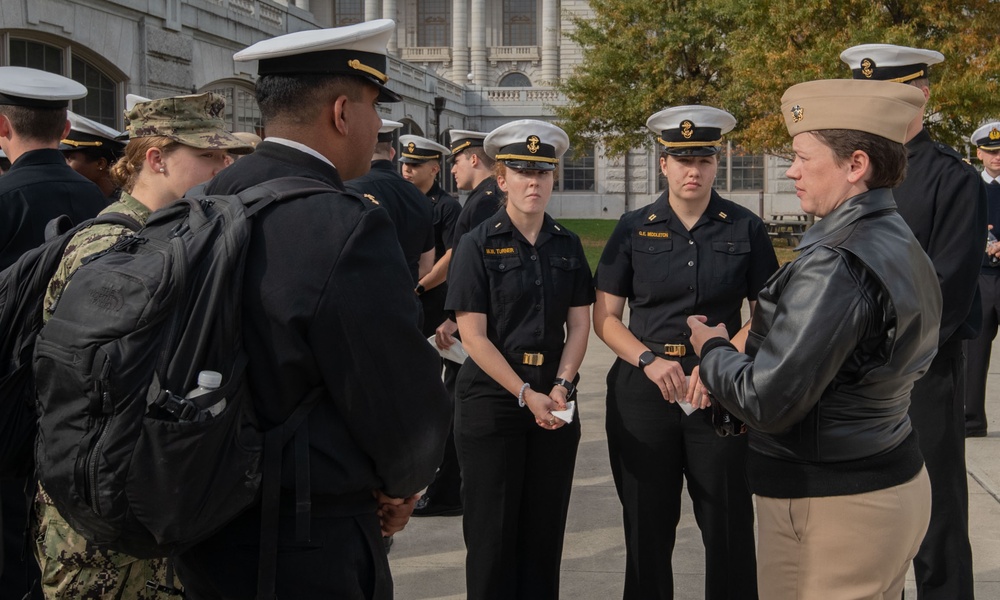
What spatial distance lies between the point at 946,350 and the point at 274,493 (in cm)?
312

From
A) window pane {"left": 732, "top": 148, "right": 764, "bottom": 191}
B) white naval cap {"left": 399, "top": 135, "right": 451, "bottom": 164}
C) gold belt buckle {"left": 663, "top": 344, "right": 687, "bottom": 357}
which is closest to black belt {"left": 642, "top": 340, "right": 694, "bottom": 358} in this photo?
gold belt buckle {"left": 663, "top": 344, "right": 687, "bottom": 357}

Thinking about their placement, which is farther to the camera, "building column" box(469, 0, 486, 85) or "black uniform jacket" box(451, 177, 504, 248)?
"building column" box(469, 0, 486, 85)

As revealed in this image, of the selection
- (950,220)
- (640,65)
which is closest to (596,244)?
(640,65)

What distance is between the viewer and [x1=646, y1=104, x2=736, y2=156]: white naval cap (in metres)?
4.28

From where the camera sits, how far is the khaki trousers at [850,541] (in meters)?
2.80

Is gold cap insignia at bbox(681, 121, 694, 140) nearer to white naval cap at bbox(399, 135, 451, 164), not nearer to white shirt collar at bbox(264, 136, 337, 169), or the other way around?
white shirt collar at bbox(264, 136, 337, 169)

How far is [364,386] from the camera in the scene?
7.07ft

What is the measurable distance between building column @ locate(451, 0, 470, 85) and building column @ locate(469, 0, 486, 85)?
0.39 metres

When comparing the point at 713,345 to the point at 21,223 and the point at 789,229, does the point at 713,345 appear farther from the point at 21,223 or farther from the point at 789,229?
the point at 789,229

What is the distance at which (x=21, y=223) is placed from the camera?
406cm

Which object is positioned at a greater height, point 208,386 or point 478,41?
point 478,41

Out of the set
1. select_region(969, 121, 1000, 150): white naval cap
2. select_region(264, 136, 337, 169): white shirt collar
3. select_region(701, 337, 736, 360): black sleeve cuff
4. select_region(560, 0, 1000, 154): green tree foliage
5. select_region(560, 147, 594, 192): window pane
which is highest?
select_region(560, 0, 1000, 154): green tree foliage

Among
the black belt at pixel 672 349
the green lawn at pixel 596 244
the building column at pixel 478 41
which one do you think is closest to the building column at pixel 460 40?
the building column at pixel 478 41

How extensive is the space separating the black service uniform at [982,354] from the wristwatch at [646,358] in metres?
4.19
